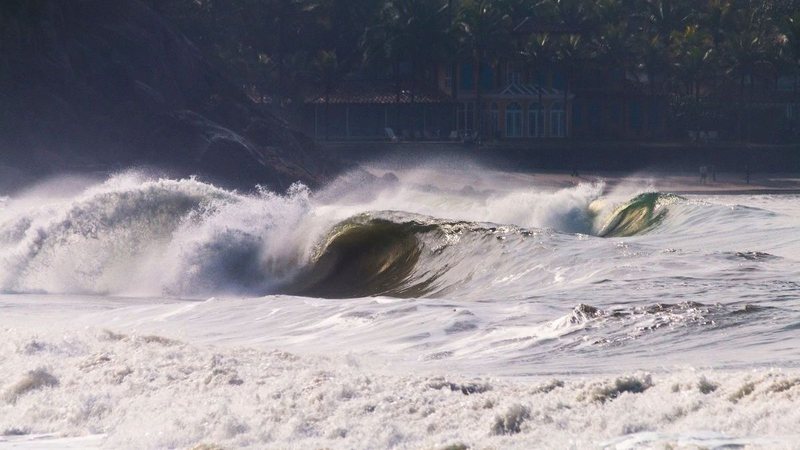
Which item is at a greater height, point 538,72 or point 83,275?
point 538,72

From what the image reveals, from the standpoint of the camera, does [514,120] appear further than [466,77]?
No

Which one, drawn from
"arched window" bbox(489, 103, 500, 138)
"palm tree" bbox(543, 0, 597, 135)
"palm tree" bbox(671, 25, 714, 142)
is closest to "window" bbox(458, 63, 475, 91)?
"arched window" bbox(489, 103, 500, 138)

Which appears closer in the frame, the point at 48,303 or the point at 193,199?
the point at 48,303

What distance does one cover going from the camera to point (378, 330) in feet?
44.5

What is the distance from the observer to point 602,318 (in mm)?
13078

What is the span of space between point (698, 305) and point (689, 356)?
2.04m

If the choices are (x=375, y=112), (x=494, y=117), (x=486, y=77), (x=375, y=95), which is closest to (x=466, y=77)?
(x=486, y=77)

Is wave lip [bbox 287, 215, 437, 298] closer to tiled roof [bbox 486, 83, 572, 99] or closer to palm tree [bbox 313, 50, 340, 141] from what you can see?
palm tree [bbox 313, 50, 340, 141]

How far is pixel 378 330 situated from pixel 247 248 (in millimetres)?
9162

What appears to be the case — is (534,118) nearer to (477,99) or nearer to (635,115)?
(477,99)

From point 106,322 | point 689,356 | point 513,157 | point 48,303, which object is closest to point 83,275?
point 48,303

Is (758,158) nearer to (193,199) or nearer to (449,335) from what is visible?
(193,199)

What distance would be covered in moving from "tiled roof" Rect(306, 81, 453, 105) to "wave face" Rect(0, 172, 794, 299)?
45.9m

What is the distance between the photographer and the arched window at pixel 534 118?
75062mm
